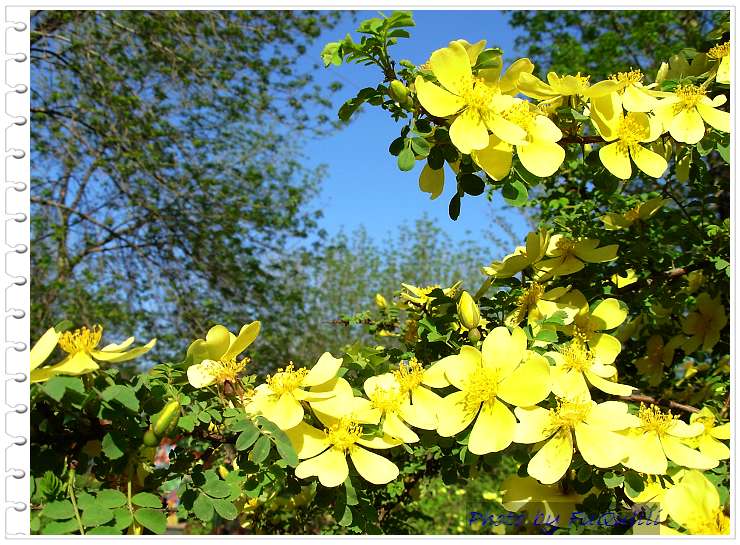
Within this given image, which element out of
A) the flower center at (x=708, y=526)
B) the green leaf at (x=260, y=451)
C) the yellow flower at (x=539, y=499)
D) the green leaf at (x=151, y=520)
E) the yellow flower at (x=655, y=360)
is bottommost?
the flower center at (x=708, y=526)

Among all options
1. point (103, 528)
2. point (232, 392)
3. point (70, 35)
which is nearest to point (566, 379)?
point (232, 392)

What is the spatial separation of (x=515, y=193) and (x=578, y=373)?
346mm

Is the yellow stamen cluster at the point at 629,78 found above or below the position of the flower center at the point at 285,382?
above

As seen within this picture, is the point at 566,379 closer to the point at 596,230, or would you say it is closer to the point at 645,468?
the point at 645,468

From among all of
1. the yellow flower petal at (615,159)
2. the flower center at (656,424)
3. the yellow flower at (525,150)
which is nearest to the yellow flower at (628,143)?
the yellow flower petal at (615,159)

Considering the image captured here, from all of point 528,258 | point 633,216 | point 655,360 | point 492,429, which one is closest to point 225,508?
point 492,429

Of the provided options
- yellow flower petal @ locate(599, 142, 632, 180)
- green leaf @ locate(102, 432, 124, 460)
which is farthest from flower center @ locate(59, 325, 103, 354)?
yellow flower petal @ locate(599, 142, 632, 180)

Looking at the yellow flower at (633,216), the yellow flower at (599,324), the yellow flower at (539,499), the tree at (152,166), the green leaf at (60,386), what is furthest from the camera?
the tree at (152,166)

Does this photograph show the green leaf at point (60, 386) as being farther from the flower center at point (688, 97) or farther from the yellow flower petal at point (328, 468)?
the flower center at point (688, 97)

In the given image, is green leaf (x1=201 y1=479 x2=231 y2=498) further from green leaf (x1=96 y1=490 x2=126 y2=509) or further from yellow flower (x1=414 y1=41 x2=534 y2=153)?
yellow flower (x1=414 y1=41 x2=534 y2=153)

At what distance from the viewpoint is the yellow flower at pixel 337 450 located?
902 mm

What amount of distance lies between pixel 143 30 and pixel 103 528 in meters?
5.30

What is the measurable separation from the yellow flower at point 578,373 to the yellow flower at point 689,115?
460 millimetres

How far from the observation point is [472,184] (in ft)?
3.53
